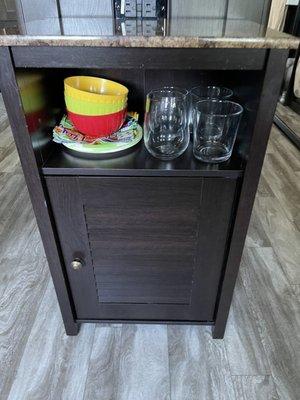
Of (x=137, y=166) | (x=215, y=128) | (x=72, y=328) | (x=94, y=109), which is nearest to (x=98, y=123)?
(x=94, y=109)

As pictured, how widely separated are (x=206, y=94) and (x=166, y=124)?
Answer: 0.43 ft

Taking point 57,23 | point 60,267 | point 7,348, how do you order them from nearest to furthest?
point 57,23 < point 60,267 < point 7,348

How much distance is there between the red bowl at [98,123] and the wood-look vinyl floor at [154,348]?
638 mm

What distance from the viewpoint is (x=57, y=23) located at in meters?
0.65

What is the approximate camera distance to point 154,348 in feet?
3.12

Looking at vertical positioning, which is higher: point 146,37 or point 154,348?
point 146,37

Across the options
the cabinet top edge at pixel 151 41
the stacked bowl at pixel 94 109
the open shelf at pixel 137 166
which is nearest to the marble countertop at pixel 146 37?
the cabinet top edge at pixel 151 41

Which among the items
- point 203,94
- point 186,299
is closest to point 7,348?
point 186,299

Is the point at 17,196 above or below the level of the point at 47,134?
below

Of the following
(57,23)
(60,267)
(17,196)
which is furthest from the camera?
(17,196)

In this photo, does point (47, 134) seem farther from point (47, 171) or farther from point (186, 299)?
point (186, 299)

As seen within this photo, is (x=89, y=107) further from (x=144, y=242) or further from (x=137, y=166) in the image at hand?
(x=144, y=242)

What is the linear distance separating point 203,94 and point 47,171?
0.44 m

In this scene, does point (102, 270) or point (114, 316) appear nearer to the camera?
point (102, 270)
